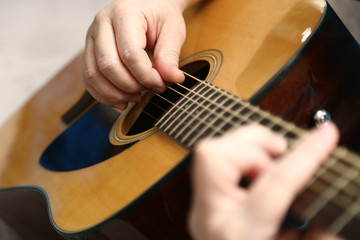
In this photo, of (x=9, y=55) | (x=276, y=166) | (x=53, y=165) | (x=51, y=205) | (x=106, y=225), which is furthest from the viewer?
(x=9, y=55)

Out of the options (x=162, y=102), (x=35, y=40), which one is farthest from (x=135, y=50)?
(x=35, y=40)

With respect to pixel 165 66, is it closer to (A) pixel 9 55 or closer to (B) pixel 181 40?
(B) pixel 181 40

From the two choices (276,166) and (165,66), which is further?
(165,66)

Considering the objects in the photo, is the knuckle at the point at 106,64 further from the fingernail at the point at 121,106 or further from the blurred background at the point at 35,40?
the blurred background at the point at 35,40

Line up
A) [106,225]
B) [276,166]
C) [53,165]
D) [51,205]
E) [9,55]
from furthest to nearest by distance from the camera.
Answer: [9,55] < [53,165] < [51,205] < [106,225] < [276,166]

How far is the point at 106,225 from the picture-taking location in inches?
18.7

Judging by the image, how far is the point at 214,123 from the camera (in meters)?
0.44

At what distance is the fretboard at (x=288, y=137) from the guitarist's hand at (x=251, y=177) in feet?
0.10

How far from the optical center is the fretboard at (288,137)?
0.29m

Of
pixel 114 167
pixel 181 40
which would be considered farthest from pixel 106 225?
pixel 181 40

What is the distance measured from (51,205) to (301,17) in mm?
529

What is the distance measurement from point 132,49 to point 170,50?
0.07 meters

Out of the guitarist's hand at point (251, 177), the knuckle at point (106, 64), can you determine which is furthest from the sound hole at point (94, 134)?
the guitarist's hand at point (251, 177)

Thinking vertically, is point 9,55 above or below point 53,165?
above
